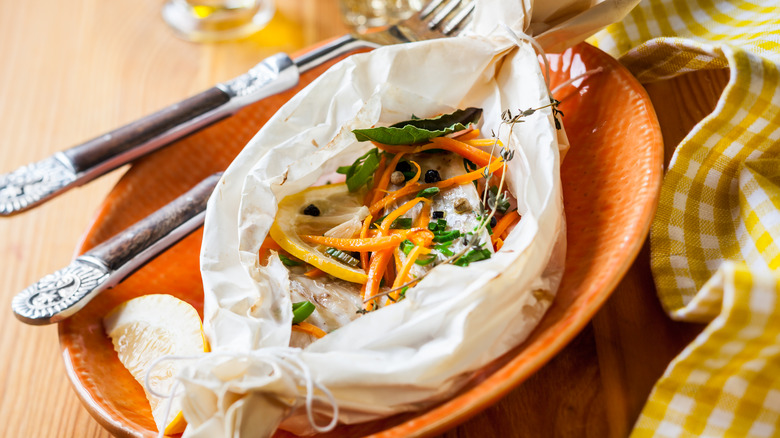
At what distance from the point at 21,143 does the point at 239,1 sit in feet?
2.43

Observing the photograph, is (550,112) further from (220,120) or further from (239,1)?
(239,1)

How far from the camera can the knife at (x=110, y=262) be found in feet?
3.89

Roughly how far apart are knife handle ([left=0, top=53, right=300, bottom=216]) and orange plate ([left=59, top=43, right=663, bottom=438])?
0.05 meters

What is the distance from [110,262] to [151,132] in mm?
326

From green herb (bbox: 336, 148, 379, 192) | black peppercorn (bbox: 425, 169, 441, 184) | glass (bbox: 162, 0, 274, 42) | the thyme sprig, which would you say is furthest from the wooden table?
green herb (bbox: 336, 148, 379, 192)

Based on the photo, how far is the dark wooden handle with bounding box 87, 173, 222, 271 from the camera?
1.26 meters

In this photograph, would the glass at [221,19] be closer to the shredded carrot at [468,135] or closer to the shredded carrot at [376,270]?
the shredded carrot at [468,135]

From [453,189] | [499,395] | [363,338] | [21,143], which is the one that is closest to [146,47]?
[21,143]

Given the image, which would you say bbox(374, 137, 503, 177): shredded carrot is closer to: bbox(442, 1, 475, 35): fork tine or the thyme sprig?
the thyme sprig

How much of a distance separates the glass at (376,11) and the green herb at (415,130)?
0.77m

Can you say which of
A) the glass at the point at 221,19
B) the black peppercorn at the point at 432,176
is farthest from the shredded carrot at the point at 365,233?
the glass at the point at 221,19

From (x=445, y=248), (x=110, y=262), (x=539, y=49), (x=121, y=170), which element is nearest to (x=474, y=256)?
(x=445, y=248)

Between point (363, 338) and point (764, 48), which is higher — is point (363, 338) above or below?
below

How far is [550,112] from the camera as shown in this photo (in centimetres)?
111
